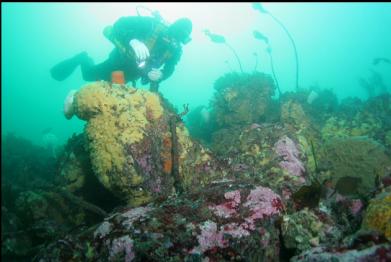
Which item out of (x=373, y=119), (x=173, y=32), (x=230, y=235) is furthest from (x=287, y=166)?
(x=373, y=119)

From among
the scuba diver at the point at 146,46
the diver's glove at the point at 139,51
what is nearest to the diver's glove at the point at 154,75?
the scuba diver at the point at 146,46

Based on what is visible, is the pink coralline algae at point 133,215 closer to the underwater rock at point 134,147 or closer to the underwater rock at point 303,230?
the underwater rock at point 134,147

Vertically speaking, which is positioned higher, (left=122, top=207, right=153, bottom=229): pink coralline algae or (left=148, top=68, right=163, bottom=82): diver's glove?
(left=148, top=68, right=163, bottom=82): diver's glove

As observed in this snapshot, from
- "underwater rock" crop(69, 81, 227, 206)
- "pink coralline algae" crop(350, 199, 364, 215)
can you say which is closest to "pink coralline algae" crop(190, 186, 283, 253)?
"pink coralline algae" crop(350, 199, 364, 215)

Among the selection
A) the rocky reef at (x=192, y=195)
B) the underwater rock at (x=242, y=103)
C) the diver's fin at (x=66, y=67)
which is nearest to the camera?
the rocky reef at (x=192, y=195)

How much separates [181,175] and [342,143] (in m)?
3.06

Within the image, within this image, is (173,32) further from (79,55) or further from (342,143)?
(342,143)

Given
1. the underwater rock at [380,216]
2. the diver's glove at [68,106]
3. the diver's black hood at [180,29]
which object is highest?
the diver's black hood at [180,29]

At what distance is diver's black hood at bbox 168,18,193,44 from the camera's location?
21.5 ft

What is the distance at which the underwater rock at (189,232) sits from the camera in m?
2.44

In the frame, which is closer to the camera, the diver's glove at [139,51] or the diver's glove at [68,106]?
the diver's glove at [68,106]

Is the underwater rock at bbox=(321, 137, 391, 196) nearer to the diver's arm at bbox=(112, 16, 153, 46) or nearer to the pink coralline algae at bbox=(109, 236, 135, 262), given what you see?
the pink coralline algae at bbox=(109, 236, 135, 262)

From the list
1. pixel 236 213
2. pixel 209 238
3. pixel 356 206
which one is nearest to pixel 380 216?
pixel 356 206

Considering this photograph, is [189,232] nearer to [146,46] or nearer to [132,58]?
[132,58]
